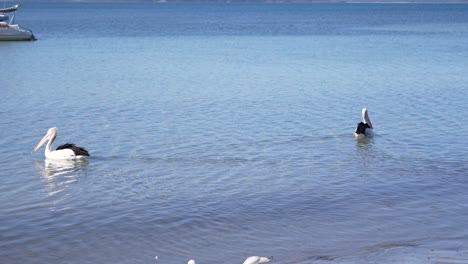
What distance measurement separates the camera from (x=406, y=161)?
14.9 metres

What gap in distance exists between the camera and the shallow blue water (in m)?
10.0

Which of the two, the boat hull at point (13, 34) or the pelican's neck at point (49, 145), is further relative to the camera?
the boat hull at point (13, 34)

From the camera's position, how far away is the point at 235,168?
14367 mm

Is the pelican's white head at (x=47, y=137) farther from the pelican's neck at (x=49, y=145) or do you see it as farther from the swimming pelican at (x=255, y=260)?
the swimming pelican at (x=255, y=260)

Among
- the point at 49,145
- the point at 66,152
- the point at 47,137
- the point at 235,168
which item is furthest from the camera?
the point at 47,137

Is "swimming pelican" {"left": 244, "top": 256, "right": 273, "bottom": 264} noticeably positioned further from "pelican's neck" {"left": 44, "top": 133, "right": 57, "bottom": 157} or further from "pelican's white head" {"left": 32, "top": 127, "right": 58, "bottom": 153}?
"pelican's white head" {"left": 32, "top": 127, "right": 58, "bottom": 153}

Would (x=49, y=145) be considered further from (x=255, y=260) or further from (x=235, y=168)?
(x=255, y=260)

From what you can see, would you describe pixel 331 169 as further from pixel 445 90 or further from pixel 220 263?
pixel 445 90

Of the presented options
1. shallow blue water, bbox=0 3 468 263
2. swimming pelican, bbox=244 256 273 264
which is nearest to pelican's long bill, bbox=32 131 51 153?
shallow blue water, bbox=0 3 468 263

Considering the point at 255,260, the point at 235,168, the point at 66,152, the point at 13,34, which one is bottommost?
the point at 13,34

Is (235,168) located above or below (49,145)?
below

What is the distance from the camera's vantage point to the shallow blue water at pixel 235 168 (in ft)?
32.9

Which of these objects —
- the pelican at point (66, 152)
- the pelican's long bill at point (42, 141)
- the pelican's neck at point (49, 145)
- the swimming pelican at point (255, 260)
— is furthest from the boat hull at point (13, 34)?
the swimming pelican at point (255, 260)

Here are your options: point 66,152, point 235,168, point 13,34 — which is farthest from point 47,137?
point 13,34
